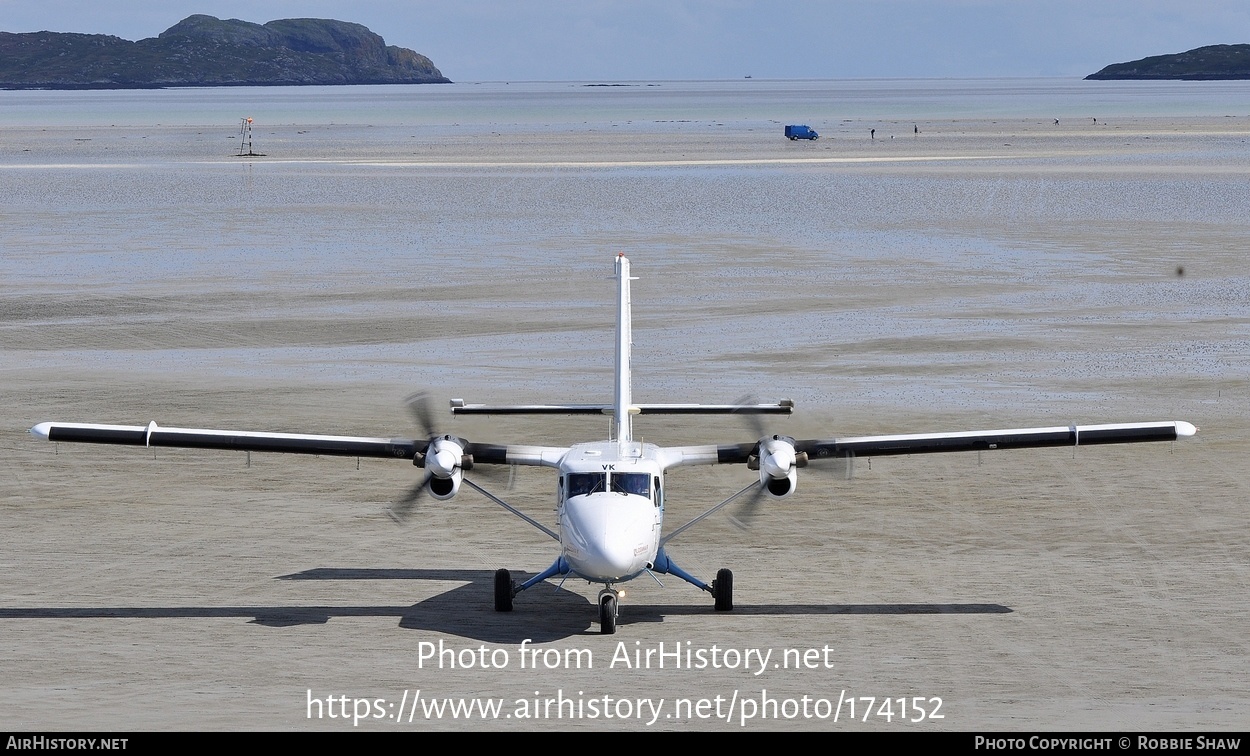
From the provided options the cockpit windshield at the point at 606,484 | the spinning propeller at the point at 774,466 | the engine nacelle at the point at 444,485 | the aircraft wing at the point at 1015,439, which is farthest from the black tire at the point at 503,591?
the aircraft wing at the point at 1015,439

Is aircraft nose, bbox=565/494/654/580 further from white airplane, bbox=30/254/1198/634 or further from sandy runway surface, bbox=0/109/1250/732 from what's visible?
sandy runway surface, bbox=0/109/1250/732

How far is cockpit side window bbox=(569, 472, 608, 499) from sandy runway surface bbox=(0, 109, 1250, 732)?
2037 mm

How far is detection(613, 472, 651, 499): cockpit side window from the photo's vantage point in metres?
21.1

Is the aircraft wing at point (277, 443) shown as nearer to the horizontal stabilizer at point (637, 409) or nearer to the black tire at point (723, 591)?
the horizontal stabilizer at point (637, 409)

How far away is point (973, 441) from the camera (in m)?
22.8

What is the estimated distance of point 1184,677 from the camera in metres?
19.8

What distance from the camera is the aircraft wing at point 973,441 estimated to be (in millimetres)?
22375

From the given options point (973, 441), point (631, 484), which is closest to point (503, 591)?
point (631, 484)

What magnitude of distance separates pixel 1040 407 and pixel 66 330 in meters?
28.3

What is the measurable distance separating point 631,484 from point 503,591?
2813mm

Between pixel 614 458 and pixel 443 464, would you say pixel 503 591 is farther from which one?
pixel 614 458

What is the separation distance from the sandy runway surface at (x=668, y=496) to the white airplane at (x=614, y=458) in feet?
3.71

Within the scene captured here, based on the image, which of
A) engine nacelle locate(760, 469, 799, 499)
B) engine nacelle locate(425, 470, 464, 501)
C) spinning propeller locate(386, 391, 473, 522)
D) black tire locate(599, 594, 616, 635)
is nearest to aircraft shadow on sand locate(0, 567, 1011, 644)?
black tire locate(599, 594, 616, 635)

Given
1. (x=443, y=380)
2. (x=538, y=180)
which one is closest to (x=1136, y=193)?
(x=538, y=180)
